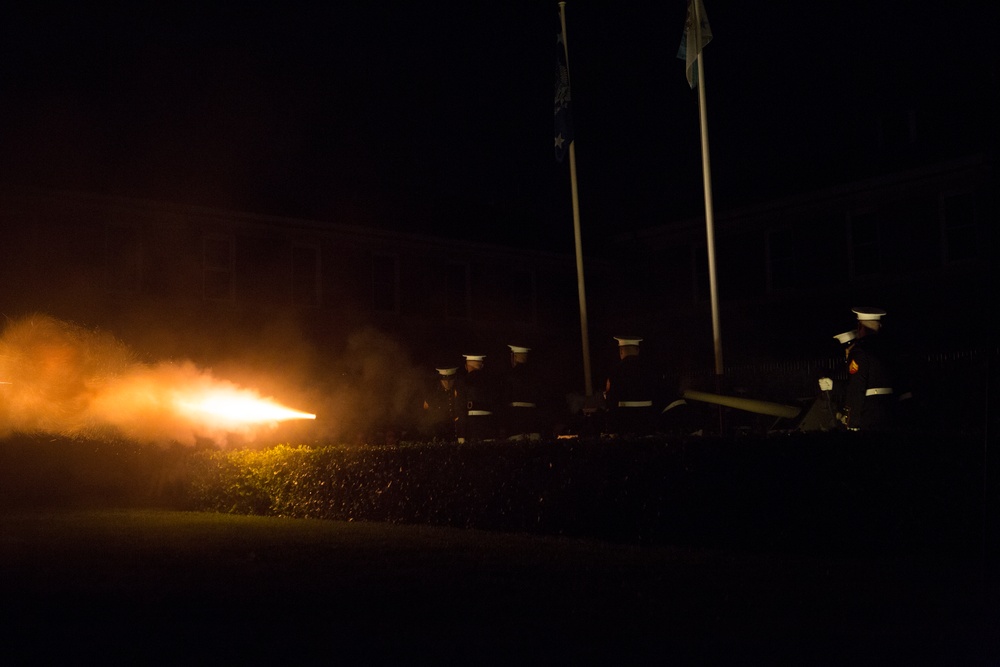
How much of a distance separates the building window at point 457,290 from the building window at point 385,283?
1788 mm

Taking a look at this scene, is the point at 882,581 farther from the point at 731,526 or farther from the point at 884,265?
the point at 884,265

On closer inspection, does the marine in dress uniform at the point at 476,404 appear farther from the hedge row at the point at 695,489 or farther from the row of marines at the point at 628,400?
the hedge row at the point at 695,489

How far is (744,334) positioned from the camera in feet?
105

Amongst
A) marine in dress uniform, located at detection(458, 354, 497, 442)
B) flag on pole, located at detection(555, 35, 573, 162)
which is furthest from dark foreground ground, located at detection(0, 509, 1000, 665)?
flag on pole, located at detection(555, 35, 573, 162)

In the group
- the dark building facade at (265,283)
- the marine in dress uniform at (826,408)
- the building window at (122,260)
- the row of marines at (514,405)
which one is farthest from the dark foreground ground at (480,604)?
the building window at (122,260)

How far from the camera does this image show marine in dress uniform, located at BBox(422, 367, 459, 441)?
17.0 meters

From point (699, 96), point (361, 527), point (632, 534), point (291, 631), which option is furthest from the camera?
point (699, 96)

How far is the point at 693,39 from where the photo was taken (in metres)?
16.8

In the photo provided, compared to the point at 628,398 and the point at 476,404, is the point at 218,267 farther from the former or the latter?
the point at 628,398

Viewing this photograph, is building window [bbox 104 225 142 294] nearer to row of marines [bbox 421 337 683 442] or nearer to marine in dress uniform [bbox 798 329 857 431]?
row of marines [bbox 421 337 683 442]

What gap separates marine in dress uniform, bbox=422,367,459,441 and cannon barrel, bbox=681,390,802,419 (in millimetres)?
4346

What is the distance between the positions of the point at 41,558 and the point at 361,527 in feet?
13.2

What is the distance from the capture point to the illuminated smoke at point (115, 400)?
55.3 ft

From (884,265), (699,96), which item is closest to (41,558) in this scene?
(699,96)
